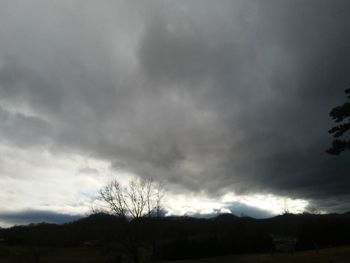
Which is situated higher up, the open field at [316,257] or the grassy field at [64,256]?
the grassy field at [64,256]

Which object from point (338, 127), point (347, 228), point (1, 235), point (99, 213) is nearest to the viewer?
point (338, 127)

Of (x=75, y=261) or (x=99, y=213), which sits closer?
(x=99, y=213)

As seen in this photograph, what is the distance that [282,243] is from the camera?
112m

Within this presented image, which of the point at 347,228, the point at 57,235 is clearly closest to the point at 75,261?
the point at 57,235

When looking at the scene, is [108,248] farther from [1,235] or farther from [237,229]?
[1,235]

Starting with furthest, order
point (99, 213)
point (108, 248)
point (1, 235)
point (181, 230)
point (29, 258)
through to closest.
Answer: point (1, 235), point (181, 230), point (29, 258), point (99, 213), point (108, 248)

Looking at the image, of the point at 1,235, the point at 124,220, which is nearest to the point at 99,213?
the point at 124,220

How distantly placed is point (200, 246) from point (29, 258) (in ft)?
137

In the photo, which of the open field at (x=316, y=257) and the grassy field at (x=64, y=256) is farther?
the grassy field at (x=64, y=256)

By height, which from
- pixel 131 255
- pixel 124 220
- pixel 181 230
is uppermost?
pixel 181 230

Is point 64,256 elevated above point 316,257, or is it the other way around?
point 64,256

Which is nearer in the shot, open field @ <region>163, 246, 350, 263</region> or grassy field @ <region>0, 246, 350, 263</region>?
open field @ <region>163, 246, 350, 263</region>

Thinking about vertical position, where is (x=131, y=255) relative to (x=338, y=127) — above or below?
below

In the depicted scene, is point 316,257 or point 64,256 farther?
point 64,256
